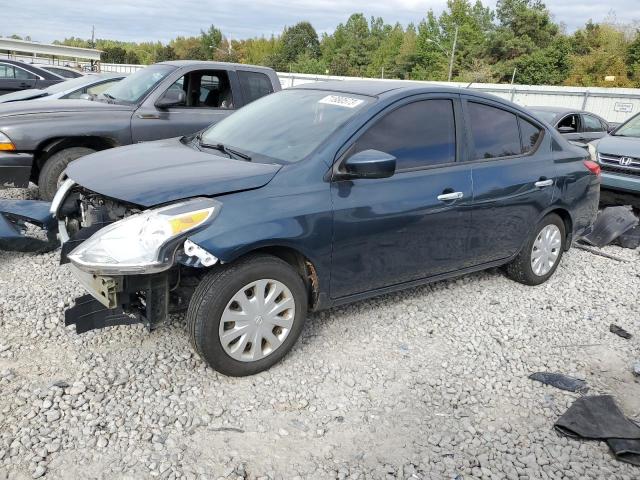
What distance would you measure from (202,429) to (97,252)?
1089mm

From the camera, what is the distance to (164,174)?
331cm

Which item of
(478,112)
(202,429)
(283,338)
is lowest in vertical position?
(202,429)

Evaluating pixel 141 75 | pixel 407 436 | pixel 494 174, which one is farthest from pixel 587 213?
pixel 141 75

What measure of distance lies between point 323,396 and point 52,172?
4.40 m

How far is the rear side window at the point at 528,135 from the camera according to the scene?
4.84 meters

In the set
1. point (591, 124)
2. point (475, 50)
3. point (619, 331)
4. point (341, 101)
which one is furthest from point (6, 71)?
point (475, 50)

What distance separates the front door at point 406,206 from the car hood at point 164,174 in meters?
0.60

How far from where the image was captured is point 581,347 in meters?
4.15

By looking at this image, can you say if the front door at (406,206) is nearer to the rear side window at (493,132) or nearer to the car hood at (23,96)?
the rear side window at (493,132)

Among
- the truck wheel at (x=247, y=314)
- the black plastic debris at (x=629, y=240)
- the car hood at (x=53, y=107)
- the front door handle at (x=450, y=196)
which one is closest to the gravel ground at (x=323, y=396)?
the truck wheel at (x=247, y=314)

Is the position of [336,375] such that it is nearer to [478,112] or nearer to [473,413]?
[473,413]

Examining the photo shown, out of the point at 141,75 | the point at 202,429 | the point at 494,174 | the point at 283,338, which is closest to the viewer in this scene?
the point at 202,429

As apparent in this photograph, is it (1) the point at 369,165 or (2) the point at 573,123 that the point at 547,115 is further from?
(1) the point at 369,165

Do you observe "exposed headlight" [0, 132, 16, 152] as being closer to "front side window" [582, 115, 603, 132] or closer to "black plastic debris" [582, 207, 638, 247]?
"black plastic debris" [582, 207, 638, 247]
